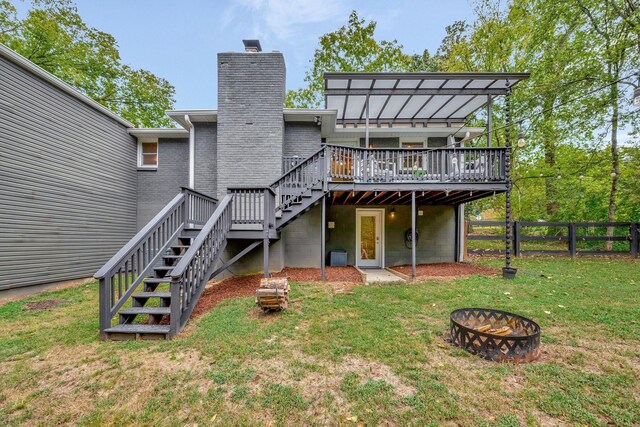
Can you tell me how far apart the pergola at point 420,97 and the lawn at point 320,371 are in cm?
322

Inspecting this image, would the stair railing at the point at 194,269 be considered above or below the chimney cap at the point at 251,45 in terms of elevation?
below

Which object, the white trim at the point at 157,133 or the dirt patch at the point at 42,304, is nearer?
the dirt patch at the point at 42,304

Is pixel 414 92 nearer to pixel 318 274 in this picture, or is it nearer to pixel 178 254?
pixel 318 274

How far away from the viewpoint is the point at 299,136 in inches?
328

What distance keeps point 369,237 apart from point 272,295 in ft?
19.3

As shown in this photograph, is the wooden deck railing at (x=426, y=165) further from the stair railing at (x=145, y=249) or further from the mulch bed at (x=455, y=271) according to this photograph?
the stair railing at (x=145, y=249)

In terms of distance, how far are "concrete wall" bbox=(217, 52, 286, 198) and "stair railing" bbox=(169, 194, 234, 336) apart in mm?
2386

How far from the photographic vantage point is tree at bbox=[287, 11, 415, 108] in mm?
16062

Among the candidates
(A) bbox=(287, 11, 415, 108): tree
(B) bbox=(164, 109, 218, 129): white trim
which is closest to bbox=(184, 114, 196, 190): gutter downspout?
(B) bbox=(164, 109, 218, 129): white trim

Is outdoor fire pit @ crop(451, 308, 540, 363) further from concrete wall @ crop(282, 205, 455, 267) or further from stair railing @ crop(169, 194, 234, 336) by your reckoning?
concrete wall @ crop(282, 205, 455, 267)

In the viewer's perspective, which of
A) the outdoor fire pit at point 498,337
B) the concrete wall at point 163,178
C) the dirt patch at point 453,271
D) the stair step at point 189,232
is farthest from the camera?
the concrete wall at point 163,178

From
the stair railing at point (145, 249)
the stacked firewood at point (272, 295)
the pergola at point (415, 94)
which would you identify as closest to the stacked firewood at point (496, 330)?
the stacked firewood at point (272, 295)

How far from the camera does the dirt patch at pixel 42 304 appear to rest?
4809 mm

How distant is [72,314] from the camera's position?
4469 mm
